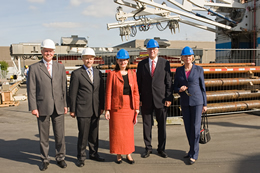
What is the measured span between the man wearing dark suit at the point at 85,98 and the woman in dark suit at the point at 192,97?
1.51 metres

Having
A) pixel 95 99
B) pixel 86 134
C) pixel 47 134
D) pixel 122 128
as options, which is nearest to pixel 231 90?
pixel 122 128

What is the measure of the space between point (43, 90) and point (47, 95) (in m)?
0.10

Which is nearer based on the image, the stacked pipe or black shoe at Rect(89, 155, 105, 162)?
black shoe at Rect(89, 155, 105, 162)

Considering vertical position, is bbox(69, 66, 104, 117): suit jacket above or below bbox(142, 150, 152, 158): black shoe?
above

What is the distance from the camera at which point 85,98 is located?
399cm

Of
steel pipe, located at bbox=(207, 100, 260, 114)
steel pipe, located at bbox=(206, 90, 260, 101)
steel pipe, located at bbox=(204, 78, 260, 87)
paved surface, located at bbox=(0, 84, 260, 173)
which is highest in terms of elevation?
steel pipe, located at bbox=(204, 78, 260, 87)

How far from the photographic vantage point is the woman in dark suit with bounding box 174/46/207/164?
4.11 metres

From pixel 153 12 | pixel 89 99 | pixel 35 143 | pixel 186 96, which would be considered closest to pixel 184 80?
pixel 186 96

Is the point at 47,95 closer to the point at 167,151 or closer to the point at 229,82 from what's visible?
the point at 167,151

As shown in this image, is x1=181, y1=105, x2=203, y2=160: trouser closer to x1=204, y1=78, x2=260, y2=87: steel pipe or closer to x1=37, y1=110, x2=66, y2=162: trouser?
x1=37, y1=110, x2=66, y2=162: trouser

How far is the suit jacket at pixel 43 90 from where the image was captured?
3750 millimetres

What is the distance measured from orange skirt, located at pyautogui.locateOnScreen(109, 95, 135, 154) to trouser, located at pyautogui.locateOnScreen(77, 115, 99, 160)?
1.34ft

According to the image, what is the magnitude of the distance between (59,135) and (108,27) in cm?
1759

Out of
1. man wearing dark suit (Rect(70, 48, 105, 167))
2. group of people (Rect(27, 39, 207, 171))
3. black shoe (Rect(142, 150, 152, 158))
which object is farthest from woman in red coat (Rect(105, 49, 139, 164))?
black shoe (Rect(142, 150, 152, 158))
